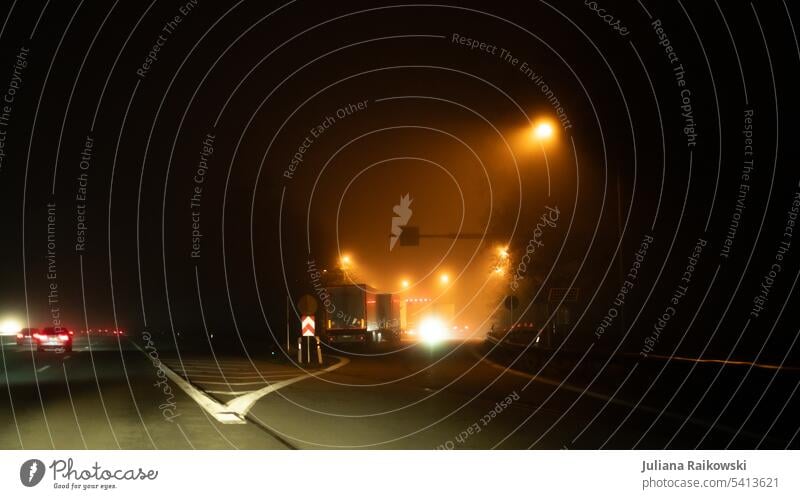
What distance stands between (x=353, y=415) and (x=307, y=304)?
67.2ft

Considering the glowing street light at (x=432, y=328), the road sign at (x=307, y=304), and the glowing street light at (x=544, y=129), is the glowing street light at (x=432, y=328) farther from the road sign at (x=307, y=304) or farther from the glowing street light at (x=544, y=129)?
the glowing street light at (x=544, y=129)

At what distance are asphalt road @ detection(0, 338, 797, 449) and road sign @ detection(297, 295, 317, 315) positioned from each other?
8868 millimetres

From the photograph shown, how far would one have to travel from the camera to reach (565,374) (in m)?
28.2

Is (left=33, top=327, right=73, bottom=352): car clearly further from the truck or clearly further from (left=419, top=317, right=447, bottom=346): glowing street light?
(left=419, top=317, right=447, bottom=346): glowing street light

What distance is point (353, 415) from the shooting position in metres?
16.1

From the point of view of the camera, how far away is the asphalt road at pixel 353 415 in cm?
1227

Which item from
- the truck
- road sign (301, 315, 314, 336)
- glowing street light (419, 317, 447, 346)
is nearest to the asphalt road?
road sign (301, 315, 314, 336)

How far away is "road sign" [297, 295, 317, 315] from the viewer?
36159 millimetres

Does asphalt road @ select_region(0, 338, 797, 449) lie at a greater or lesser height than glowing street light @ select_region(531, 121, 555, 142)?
lesser

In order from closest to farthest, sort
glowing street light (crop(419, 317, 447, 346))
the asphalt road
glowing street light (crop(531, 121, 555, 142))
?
the asphalt road < glowing street light (crop(531, 121, 555, 142)) < glowing street light (crop(419, 317, 447, 346))

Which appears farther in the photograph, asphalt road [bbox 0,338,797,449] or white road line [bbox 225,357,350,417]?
white road line [bbox 225,357,350,417]

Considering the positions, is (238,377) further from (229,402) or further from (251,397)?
(229,402)

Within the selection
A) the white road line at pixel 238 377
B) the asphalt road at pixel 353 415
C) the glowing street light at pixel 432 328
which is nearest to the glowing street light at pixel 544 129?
the asphalt road at pixel 353 415

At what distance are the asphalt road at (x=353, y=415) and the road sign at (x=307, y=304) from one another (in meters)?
8.87
